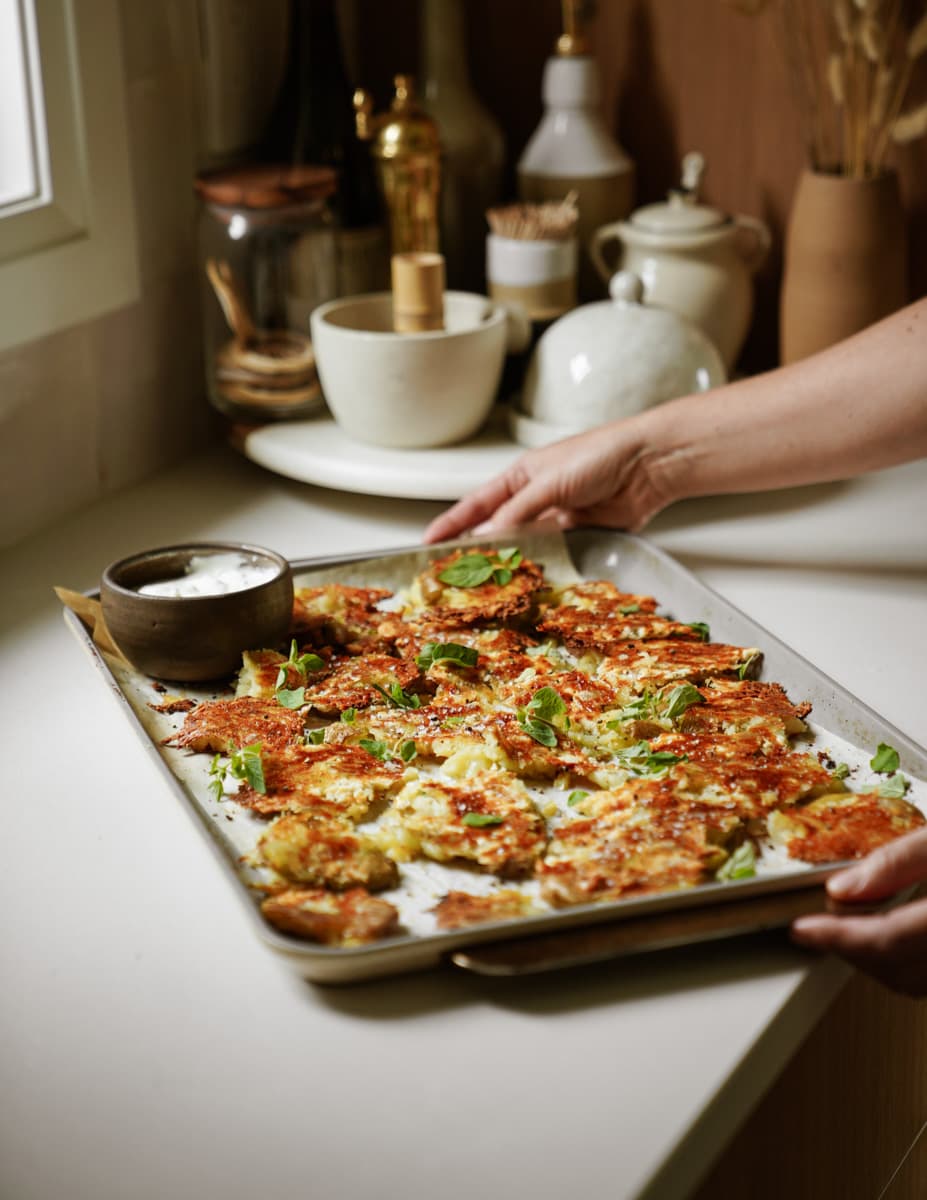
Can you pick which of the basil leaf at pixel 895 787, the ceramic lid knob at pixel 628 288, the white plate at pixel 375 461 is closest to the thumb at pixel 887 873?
the basil leaf at pixel 895 787

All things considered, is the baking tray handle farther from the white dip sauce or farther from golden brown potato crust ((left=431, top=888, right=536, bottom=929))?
the white dip sauce

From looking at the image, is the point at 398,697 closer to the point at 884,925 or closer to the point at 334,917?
the point at 334,917

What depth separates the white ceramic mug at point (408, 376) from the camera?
154 cm

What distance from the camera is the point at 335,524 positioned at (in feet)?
5.16

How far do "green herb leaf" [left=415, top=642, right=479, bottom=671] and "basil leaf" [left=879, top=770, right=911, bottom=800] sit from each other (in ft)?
1.14

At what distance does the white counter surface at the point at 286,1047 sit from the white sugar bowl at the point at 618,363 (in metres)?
0.61

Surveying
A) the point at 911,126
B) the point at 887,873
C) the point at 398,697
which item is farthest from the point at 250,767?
the point at 911,126

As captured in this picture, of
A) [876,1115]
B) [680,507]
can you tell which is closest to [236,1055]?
[876,1115]

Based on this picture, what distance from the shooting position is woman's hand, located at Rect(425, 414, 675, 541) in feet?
4.63

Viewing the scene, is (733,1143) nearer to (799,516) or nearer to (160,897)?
(160,897)

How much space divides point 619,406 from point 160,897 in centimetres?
87

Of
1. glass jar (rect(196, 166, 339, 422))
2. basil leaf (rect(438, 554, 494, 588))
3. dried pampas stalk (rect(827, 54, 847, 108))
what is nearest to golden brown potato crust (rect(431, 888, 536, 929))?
basil leaf (rect(438, 554, 494, 588))

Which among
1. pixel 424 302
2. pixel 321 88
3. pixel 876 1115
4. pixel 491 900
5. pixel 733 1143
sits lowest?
pixel 876 1115

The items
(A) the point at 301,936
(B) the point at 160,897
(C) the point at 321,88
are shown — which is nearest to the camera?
(A) the point at 301,936
